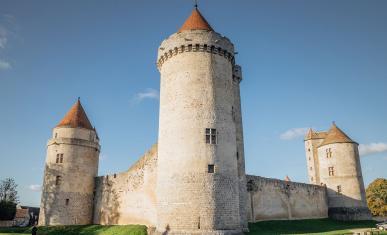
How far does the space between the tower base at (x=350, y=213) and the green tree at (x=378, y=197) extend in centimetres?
1631

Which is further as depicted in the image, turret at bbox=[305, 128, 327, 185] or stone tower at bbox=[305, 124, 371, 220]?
turret at bbox=[305, 128, 327, 185]

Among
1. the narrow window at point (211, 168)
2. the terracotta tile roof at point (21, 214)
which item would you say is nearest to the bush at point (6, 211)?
the terracotta tile roof at point (21, 214)

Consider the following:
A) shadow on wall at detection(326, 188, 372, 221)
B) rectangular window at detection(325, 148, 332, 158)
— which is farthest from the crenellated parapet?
shadow on wall at detection(326, 188, 372, 221)

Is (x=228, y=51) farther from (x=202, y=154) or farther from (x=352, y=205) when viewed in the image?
(x=352, y=205)

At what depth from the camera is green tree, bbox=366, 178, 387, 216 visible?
50184mm

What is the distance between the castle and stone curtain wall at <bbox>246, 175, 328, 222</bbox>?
0.30 ft

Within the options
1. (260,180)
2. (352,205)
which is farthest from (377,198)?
(260,180)

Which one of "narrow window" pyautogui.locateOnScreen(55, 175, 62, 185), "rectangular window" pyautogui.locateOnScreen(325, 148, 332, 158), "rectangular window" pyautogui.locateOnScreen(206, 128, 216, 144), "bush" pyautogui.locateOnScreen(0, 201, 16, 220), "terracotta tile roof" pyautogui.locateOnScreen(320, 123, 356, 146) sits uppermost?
"terracotta tile roof" pyautogui.locateOnScreen(320, 123, 356, 146)

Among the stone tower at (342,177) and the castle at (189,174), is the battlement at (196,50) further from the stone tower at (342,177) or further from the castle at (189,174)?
the stone tower at (342,177)

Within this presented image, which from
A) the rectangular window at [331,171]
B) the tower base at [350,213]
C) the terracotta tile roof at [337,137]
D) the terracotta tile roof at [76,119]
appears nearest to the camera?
the terracotta tile roof at [76,119]

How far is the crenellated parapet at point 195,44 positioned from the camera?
69.3ft

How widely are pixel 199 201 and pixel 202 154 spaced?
2686 millimetres

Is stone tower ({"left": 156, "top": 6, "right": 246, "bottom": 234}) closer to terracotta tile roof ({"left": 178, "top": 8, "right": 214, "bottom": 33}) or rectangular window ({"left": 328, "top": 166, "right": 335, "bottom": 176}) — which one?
terracotta tile roof ({"left": 178, "top": 8, "right": 214, "bottom": 33})

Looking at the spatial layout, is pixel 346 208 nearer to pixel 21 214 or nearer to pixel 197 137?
pixel 197 137
